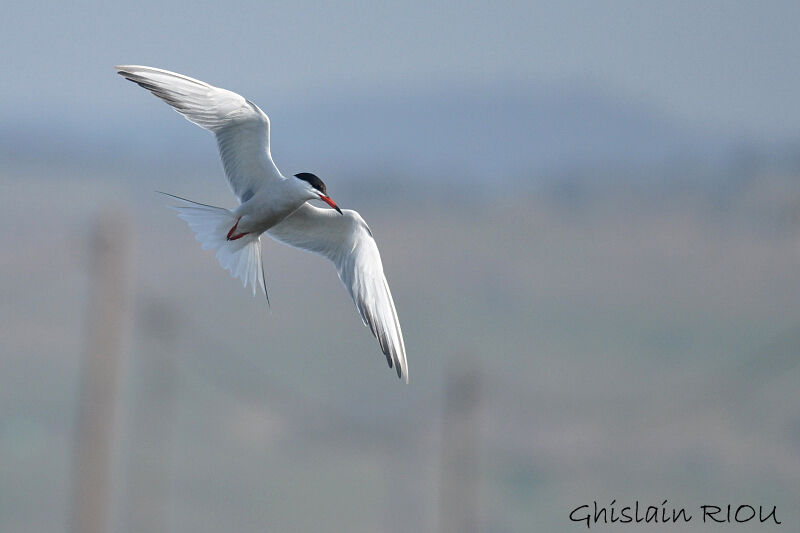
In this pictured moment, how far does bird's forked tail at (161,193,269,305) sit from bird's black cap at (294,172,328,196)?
0.50 meters

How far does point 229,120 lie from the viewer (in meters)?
6.05

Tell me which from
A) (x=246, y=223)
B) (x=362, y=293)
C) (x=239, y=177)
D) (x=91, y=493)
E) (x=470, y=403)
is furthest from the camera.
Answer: (x=470, y=403)

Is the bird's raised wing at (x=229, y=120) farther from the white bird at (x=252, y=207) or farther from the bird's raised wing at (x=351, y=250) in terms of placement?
the bird's raised wing at (x=351, y=250)

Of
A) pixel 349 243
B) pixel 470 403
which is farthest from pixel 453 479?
pixel 349 243

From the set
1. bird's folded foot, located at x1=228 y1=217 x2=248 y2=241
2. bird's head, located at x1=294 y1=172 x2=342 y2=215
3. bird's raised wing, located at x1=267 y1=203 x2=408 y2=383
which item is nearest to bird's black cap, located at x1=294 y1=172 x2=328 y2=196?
bird's head, located at x1=294 y1=172 x2=342 y2=215

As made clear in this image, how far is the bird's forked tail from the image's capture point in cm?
581

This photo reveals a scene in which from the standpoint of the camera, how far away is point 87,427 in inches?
484

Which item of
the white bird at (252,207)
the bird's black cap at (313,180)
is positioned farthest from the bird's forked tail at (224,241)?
the bird's black cap at (313,180)

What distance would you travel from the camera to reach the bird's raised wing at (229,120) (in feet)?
18.5

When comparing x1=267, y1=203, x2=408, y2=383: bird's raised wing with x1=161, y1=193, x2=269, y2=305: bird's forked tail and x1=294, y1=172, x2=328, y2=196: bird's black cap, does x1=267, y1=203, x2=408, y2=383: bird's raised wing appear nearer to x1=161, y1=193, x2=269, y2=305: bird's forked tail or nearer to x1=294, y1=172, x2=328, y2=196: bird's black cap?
x1=161, y1=193, x2=269, y2=305: bird's forked tail

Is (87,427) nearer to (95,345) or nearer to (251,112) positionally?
(95,345)

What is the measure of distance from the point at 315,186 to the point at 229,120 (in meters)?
0.91

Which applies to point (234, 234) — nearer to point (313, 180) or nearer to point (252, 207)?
point (252, 207)

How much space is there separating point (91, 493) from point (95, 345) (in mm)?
1345
